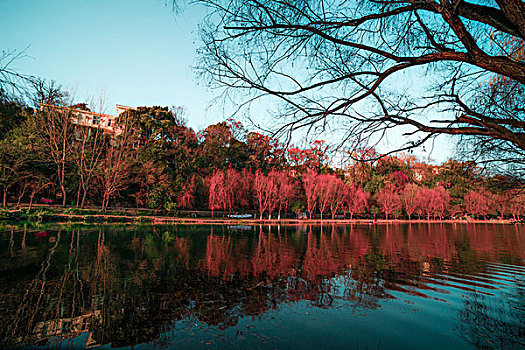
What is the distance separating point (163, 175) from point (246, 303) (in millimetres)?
26746

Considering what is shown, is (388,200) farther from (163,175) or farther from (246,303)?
(246,303)

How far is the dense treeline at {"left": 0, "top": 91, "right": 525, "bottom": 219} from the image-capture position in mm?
25031

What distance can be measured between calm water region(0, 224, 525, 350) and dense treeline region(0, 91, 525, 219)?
8702 mm

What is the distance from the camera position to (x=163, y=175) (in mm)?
30141

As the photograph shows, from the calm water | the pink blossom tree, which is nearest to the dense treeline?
the pink blossom tree

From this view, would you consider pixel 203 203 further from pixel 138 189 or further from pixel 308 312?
pixel 308 312

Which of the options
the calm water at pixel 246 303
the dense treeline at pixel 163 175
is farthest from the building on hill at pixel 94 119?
the calm water at pixel 246 303

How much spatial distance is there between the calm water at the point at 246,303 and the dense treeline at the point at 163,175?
8702 millimetres

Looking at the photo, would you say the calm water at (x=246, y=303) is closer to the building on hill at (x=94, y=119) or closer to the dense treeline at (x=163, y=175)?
the dense treeline at (x=163, y=175)

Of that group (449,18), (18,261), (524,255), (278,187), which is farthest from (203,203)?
(449,18)

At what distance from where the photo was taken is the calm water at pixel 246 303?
410cm

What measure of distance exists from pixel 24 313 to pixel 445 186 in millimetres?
62438

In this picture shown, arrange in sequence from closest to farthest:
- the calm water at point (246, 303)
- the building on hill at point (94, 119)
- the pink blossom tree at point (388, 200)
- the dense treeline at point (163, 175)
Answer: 1. the calm water at point (246, 303)
2. the dense treeline at point (163, 175)
3. the building on hill at point (94, 119)
4. the pink blossom tree at point (388, 200)

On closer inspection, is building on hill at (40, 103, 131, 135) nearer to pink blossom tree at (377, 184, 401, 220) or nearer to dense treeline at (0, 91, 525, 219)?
dense treeline at (0, 91, 525, 219)
